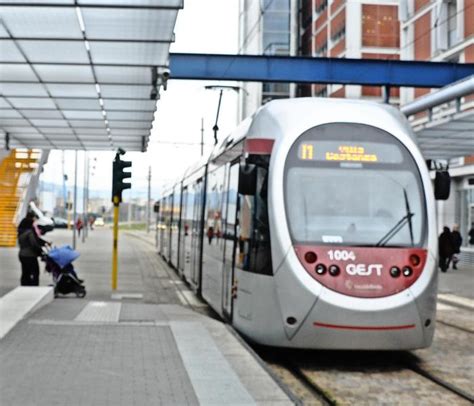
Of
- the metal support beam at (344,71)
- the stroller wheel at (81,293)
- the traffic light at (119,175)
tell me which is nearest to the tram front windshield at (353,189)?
the stroller wheel at (81,293)

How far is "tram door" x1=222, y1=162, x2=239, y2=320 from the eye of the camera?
1195 centimetres

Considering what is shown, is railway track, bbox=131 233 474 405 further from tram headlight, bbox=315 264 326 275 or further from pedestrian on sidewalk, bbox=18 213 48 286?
pedestrian on sidewalk, bbox=18 213 48 286

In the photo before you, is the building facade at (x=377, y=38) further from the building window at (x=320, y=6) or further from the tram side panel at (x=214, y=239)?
the tram side panel at (x=214, y=239)

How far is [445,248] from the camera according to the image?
3033 cm

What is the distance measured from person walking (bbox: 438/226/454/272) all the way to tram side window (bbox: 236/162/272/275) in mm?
19951

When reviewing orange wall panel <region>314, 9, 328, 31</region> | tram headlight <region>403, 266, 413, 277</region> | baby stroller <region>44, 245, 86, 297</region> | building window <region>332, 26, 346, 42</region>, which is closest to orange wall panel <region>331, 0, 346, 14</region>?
building window <region>332, 26, 346, 42</region>

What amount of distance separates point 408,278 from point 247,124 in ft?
9.95

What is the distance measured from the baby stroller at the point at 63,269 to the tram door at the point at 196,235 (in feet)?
7.57

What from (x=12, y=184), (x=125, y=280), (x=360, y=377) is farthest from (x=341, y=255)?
A: (x=12, y=184)

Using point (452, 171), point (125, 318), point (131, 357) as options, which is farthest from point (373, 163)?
point (452, 171)

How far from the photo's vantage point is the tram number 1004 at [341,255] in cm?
1002

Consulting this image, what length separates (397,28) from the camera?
58281 mm

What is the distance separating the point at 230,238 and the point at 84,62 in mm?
6240

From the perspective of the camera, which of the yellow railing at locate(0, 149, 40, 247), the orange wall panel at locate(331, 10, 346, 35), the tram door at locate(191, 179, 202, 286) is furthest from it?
the orange wall panel at locate(331, 10, 346, 35)
